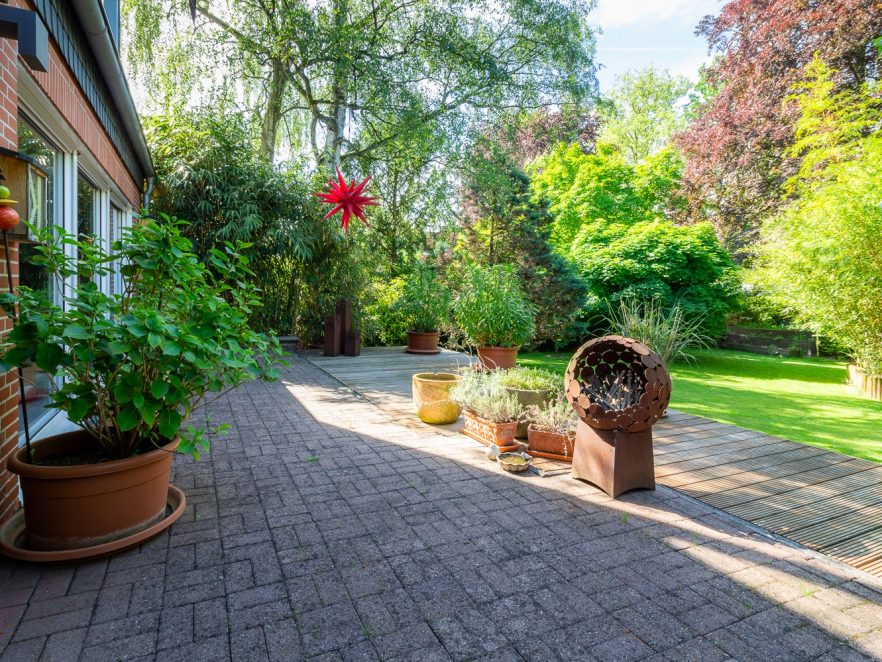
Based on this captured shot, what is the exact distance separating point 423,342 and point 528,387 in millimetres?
4958

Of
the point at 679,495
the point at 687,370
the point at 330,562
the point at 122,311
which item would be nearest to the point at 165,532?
the point at 330,562

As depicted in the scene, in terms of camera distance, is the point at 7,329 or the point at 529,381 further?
the point at 529,381

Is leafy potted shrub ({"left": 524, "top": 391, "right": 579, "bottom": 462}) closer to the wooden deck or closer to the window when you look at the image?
the wooden deck

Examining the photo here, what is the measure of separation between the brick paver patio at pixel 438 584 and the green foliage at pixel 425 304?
610 cm

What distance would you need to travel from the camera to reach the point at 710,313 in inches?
406

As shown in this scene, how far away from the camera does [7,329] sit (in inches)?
84.8

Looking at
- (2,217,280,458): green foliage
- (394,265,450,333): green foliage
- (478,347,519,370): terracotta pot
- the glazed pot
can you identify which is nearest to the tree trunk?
(394,265,450,333): green foliage

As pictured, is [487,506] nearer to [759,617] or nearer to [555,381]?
[759,617]

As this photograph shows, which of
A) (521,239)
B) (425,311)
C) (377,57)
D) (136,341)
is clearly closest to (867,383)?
(521,239)

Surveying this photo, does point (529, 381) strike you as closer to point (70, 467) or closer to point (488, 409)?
point (488, 409)

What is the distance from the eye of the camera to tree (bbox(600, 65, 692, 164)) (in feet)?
71.8

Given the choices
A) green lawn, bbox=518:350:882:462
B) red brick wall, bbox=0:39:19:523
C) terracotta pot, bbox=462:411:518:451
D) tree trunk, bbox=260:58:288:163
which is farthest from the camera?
tree trunk, bbox=260:58:288:163

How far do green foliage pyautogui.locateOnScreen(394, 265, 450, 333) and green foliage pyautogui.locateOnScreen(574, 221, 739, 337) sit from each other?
11.3ft

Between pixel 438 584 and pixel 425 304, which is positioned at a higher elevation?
pixel 425 304
